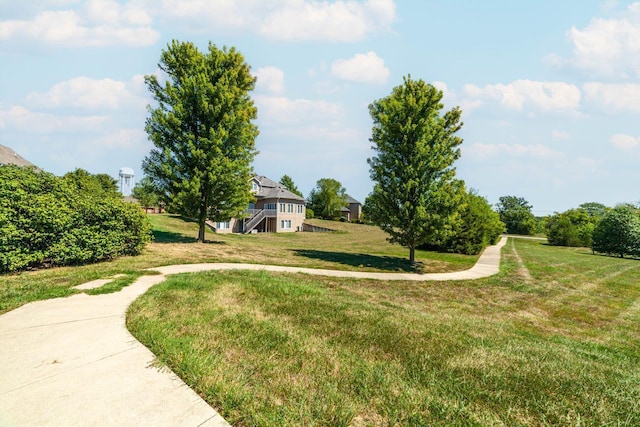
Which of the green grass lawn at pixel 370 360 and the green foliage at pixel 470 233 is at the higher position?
the green foliage at pixel 470 233

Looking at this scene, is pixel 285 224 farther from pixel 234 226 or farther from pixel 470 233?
pixel 470 233

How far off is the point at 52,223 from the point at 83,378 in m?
8.03

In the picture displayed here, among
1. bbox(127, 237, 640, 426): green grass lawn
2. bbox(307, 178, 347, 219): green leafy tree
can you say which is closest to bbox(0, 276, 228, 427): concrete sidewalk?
bbox(127, 237, 640, 426): green grass lawn

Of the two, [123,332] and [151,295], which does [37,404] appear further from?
[151,295]

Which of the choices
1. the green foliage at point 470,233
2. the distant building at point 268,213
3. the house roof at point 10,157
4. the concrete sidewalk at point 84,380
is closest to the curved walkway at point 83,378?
the concrete sidewalk at point 84,380

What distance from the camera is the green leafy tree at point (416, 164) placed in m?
16.6

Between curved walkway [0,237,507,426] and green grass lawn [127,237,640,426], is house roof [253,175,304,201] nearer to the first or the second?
green grass lawn [127,237,640,426]

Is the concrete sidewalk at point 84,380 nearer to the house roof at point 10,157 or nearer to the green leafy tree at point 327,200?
the house roof at point 10,157

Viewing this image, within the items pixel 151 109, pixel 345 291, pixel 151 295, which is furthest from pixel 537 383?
pixel 151 109

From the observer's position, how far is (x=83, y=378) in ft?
11.2

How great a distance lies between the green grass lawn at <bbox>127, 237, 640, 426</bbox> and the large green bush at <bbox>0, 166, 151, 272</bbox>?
4072 millimetres

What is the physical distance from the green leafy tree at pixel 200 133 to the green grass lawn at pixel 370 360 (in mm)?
11672

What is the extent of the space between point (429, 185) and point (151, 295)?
14239 mm

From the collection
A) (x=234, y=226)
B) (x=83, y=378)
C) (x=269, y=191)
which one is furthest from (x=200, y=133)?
(x=269, y=191)
